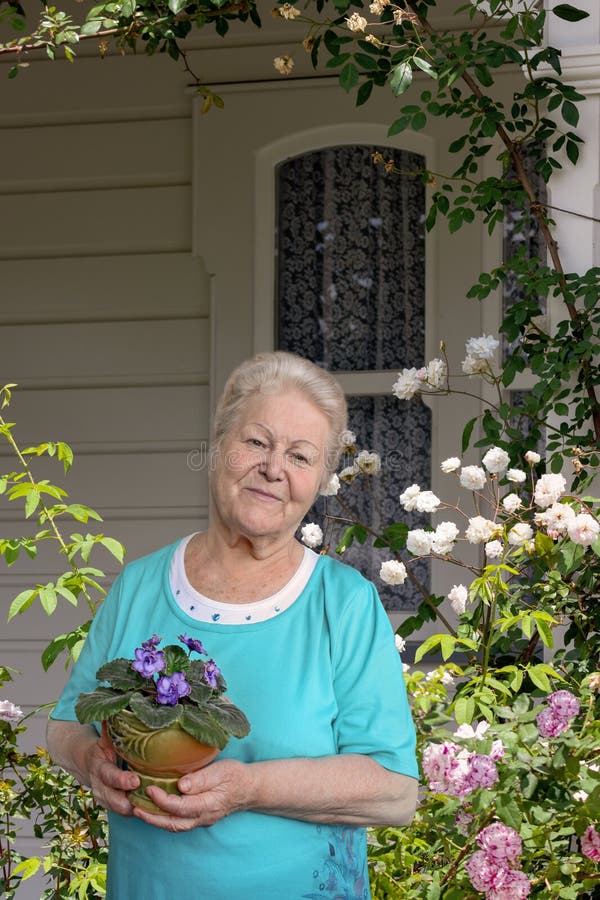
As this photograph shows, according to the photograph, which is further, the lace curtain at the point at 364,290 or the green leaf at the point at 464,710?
the lace curtain at the point at 364,290

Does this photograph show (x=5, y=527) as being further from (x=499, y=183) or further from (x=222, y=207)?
(x=499, y=183)

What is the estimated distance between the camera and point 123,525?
179 inches

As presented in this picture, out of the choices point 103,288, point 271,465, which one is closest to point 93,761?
point 271,465

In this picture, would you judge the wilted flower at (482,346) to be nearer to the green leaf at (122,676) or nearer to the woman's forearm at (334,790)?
the woman's forearm at (334,790)

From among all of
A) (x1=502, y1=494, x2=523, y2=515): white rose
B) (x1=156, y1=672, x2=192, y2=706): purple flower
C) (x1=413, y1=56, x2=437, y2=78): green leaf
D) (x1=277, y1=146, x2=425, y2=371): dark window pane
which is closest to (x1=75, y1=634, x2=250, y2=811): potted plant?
(x1=156, y1=672, x2=192, y2=706): purple flower

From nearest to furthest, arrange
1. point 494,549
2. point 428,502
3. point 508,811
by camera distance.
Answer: point 508,811 < point 494,549 < point 428,502

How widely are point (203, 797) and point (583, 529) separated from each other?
1.14 metres

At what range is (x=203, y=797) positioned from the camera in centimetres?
155

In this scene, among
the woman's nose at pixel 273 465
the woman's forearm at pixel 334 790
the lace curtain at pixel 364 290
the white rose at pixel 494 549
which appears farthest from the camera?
the lace curtain at pixel 364 290

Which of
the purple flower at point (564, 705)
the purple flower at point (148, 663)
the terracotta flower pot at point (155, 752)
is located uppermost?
the purple flower at point (148, 663)

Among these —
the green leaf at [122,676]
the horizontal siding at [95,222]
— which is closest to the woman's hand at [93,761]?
the green leaf at [122,676]

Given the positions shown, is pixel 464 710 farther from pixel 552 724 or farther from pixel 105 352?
pixel 105 352

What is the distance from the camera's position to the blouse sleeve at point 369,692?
1.71m

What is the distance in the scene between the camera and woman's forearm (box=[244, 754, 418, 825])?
1.61m
